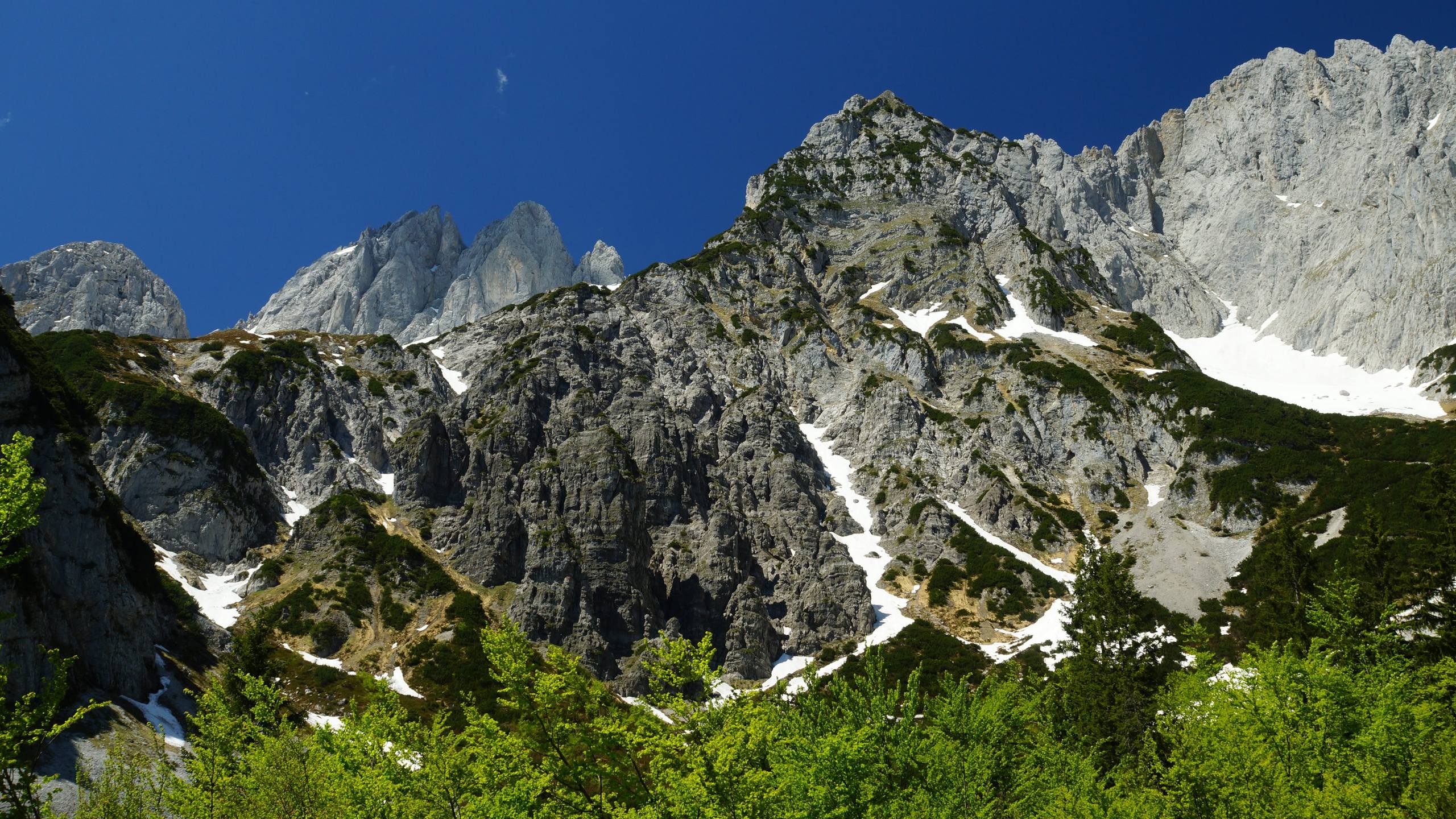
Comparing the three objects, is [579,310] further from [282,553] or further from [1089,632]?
[1089,632]

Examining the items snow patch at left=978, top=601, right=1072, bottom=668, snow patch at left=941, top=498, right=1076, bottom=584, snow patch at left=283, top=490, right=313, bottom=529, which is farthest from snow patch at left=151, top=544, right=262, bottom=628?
snow patch at left=941, top=498, right=1076, bottom=584

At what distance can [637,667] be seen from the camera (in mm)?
87562

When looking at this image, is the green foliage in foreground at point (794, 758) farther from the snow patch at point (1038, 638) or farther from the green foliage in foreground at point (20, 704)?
the snow patch at point (1038, 638)

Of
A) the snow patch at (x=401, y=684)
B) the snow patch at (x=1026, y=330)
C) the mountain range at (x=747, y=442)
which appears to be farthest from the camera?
the snow patch at (x=1026, y=330)

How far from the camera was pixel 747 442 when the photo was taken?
132750 millimetres

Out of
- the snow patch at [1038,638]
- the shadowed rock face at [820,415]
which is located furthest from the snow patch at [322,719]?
the snow patch at [1038,638]

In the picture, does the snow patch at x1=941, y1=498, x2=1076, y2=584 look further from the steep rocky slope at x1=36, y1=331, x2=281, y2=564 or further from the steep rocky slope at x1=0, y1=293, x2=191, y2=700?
the steep rocky slope at x1=36, y1=331, x2=281, y2=564

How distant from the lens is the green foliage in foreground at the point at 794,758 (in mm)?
16562

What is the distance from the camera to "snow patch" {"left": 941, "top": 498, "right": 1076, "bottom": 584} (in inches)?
4161

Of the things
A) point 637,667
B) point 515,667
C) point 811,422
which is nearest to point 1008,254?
point 811,422

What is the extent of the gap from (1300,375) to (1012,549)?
9628 centimetres

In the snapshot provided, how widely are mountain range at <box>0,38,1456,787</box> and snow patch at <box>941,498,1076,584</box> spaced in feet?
3.37

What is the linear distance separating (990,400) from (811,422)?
111 ft

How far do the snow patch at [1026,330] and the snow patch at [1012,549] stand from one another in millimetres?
55588
